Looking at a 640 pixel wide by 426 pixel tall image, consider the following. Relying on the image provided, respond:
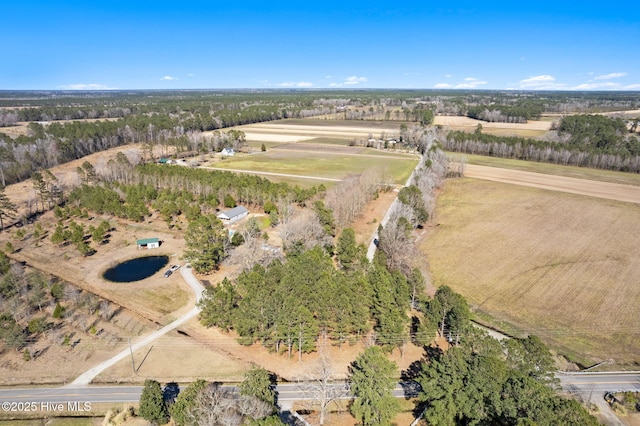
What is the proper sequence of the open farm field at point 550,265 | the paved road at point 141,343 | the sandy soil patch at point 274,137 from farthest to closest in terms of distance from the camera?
the sandy soil patch at point 274,137 → the open farm field at point 550,265 → the paved road at point 141,343

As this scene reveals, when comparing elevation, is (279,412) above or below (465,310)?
below

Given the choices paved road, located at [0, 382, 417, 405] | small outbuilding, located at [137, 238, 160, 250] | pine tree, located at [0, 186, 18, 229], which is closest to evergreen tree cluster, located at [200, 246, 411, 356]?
paved road, located at [0, 382, 417, 405]

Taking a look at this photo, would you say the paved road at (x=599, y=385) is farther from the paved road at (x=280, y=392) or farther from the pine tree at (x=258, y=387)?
the pine tree at (x=258, y=387)

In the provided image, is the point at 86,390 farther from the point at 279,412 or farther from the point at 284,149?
the point at 284,149

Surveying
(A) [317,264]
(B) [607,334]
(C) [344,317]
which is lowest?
(B) [607,334]

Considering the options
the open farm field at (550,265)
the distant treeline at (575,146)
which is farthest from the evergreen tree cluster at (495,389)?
the distant treeline at (575,146)

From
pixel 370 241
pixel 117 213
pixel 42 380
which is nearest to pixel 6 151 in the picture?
pixel 117 213

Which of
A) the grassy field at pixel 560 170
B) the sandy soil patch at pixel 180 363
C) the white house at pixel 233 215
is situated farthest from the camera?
the grassy field at pixel 560 170

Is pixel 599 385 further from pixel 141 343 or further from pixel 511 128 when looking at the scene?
pixel 511 128
